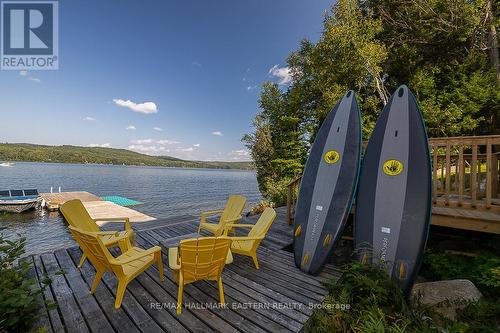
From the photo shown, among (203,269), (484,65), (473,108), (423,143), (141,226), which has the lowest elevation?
(141,226)

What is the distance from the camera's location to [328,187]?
3801mm

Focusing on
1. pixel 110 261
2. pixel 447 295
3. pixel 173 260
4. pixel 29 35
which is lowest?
pixel 447 295

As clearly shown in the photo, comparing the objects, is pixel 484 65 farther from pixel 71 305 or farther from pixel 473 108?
pixel 71 305

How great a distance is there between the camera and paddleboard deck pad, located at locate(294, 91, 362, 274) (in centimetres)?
335

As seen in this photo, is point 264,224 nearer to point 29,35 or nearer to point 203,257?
point 203,257

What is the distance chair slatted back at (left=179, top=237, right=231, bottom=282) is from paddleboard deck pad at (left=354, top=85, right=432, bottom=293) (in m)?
2.09

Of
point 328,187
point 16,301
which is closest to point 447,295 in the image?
point 328,187

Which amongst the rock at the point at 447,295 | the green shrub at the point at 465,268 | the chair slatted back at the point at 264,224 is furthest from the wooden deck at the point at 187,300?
the green shrub at the point at 465,268

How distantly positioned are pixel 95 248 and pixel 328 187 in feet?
11.1

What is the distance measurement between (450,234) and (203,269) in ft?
14.9

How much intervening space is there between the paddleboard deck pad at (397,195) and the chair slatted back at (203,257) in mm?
2088

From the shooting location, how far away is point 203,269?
242cm

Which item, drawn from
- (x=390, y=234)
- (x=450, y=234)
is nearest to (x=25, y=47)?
(x=390, y=234)

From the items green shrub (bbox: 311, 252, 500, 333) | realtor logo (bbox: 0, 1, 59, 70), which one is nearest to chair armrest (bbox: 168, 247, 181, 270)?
green shrub (bbox: 311, 252, 500, 333)
